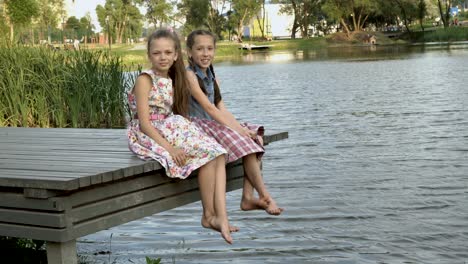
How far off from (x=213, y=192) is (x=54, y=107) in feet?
18.5

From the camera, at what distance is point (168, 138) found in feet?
13.7

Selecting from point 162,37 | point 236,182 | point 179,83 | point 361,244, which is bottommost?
point 361,244

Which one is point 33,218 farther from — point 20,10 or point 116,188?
point 20,10

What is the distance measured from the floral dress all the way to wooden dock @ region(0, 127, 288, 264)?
74 millimetres

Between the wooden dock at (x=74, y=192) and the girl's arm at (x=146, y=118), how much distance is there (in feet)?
0.41

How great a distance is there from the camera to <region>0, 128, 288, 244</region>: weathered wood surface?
3447 millimetres

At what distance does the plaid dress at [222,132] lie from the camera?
425cm

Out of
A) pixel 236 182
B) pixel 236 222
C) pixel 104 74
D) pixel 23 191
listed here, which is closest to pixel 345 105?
pixel 104 74

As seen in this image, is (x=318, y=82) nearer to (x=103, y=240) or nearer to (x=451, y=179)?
(x=451, y=179)

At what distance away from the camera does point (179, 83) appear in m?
4.44

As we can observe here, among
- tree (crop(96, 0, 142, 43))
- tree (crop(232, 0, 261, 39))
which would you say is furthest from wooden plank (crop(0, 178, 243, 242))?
tree (crop(96, 0, 142, 43))

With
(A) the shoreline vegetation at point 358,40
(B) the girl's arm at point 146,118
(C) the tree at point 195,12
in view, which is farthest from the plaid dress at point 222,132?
(C) the tree at point 195,12

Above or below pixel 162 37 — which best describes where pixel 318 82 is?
below

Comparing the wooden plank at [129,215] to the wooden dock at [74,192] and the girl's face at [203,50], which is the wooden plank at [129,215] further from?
the girl's face at [203,50]
